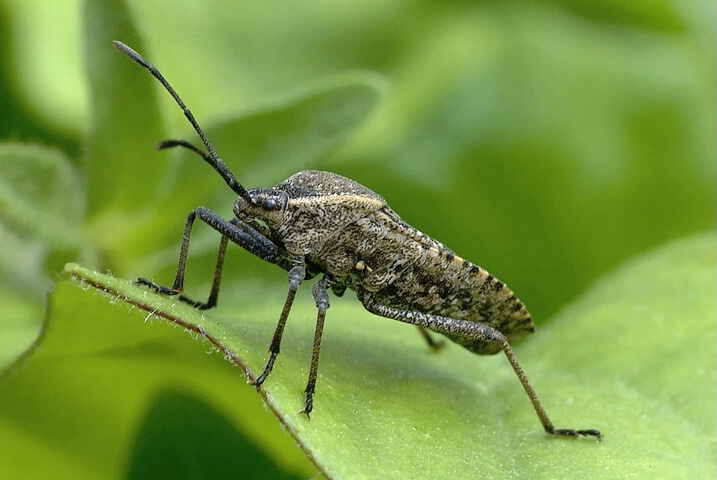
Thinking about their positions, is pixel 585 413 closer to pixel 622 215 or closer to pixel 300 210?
pixel 300 210

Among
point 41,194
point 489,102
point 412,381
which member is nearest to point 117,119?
point 41,194

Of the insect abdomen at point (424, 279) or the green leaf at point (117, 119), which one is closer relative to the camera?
the green leaf at point (117, 119)

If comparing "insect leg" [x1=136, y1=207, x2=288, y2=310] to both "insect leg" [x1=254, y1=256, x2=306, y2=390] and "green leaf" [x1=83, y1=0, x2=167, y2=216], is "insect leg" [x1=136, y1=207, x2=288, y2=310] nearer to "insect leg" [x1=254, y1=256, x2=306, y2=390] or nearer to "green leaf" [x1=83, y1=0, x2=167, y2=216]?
"insect leg" [x1=254, y1=256, x2=306, y2=390]

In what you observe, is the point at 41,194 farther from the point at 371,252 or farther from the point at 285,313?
the point at 371,252

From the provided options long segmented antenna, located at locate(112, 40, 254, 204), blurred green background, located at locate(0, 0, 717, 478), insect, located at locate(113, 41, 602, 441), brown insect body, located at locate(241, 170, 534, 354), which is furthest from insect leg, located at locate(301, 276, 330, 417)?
blurred green background, located at locate(0, 0, 717, 478)

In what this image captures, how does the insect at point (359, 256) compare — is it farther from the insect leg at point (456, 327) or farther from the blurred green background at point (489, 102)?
the blurred green background at point (489, 102)

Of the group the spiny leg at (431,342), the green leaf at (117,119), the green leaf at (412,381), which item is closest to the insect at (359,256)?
the green leaf at (412,381)

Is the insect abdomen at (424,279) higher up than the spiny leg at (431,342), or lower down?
higher up
